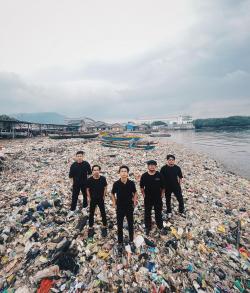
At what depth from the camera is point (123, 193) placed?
420cm

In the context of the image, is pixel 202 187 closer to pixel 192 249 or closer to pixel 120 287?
pixel 192 249

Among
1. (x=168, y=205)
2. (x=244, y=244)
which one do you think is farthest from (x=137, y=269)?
(x=244, y=244)

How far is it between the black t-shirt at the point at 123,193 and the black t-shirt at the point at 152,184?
0.44m

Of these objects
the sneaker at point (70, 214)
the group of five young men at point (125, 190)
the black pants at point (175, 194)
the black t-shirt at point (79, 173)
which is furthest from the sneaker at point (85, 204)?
the black pants at point (175, 194)

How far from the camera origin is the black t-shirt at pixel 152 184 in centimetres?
448

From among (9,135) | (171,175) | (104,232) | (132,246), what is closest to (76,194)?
(104,232)

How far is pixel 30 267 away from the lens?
3.89 meters

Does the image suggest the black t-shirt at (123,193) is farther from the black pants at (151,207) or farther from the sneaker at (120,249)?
the sneaker at (120,249)

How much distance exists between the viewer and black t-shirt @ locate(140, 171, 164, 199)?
4477mm

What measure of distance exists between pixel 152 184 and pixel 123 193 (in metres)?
0.78

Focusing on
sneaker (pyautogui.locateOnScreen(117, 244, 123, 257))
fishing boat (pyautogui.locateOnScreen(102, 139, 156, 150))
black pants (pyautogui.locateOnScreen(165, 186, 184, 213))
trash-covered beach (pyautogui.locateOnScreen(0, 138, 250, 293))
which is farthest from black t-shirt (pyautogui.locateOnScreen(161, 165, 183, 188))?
fishing boat (pyautogui.locateOnScreen(102, 139, 156, 150))

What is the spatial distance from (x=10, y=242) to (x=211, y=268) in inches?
192

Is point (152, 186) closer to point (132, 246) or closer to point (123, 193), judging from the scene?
point (123, 193)

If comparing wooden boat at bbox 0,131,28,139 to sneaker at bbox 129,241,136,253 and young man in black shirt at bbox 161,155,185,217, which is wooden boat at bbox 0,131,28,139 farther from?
sneaker at bbox 129,241,136,253
